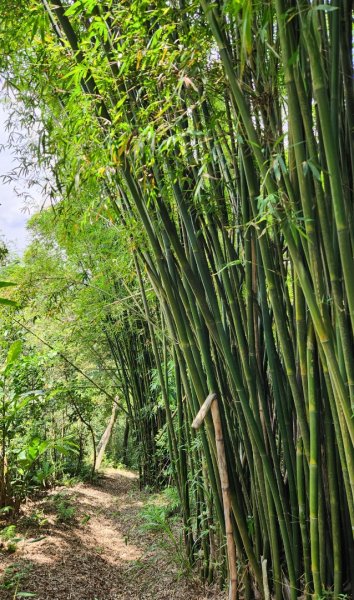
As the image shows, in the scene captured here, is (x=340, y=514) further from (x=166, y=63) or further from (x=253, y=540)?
(x=166, y=63)

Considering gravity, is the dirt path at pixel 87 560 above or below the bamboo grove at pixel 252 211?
below

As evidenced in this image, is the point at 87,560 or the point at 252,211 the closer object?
the point at 252,211

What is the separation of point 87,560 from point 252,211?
8.98ft

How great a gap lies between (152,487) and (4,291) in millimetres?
2675

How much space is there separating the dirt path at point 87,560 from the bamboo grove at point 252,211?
63cm

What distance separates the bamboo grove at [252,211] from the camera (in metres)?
1.20

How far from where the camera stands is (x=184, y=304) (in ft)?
6.34

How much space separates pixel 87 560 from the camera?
3.15 meters

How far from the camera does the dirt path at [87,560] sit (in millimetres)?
2531

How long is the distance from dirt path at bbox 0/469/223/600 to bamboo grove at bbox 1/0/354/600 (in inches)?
24.7

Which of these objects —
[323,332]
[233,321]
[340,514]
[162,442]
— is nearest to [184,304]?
[233,321]

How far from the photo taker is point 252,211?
1614 millimetres

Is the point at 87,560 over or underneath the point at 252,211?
underneath

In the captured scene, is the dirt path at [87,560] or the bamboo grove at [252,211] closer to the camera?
the bamboo grove at [252,211]
